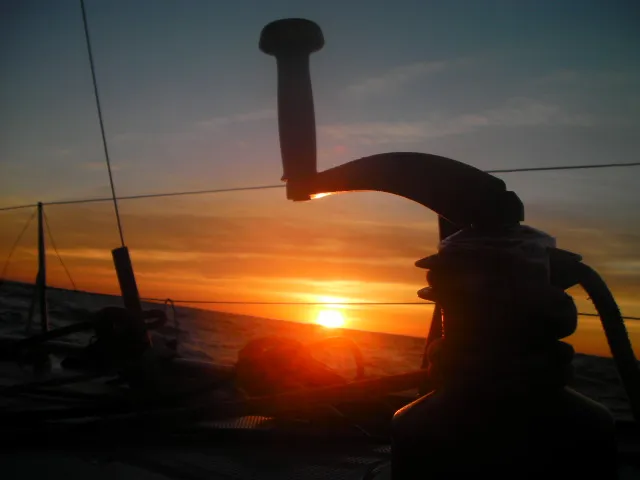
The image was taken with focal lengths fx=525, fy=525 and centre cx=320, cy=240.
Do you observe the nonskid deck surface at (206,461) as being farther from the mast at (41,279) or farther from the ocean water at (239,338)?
the mast at (41,279)

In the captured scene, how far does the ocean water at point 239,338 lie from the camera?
766 cm

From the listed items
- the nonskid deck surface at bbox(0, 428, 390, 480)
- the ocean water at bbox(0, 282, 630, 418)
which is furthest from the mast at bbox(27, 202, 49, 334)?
the nonskid deck surface at bbox(0, 428, 390, 480)

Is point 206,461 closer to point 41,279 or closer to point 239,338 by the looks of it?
point 41,279

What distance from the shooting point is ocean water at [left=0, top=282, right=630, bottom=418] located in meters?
7.66

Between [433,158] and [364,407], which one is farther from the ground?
[433,158]

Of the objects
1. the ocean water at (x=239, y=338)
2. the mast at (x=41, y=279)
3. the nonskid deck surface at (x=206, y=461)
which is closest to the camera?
the nonskid deck surface at (x=206, y=461)

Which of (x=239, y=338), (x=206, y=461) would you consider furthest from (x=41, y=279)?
(x=239, y=338)

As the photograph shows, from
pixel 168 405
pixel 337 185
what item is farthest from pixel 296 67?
pixel 168 405

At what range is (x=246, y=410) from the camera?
1.76 metres

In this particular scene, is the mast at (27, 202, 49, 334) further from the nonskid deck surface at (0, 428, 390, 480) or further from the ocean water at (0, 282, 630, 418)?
the nonskid deck surface at (0, 428, 390, 480)

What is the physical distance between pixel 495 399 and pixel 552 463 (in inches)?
4.6

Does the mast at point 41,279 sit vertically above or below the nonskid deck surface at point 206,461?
above

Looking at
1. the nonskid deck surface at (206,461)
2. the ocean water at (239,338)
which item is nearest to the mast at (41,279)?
the ocean water at (239,338)

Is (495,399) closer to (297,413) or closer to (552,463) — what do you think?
(552,463)
